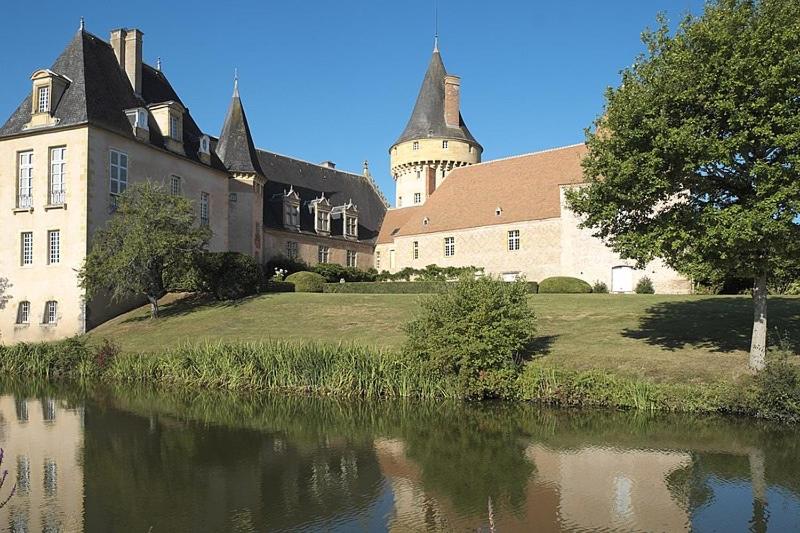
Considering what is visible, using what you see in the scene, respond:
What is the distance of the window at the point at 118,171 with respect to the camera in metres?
29.7

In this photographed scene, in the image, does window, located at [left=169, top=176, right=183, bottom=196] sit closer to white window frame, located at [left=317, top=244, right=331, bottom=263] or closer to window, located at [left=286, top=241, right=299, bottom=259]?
window, located at [left=286, top=241, right=299, bottom=259]

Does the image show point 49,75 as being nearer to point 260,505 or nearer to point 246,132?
point 246,132

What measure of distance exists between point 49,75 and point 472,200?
22.3m

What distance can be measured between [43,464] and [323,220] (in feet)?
120

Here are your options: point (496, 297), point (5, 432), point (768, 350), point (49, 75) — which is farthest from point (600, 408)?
point (49, 75)

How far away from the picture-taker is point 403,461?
→ 427 inches

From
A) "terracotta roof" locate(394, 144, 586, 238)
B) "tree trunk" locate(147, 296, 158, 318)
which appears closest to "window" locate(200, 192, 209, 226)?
"tree trunk" locate(147, 296, 158, 318)

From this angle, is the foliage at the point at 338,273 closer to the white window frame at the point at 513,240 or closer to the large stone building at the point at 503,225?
the large stone building at the point at 503,225

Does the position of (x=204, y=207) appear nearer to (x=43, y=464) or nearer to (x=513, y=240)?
(x=513, y=240)

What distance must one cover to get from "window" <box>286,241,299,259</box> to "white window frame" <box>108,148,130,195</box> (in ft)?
45.8

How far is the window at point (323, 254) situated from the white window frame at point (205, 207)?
10.7m

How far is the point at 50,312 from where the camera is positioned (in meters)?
29.0

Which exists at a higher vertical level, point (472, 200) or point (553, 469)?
point (472, 200)

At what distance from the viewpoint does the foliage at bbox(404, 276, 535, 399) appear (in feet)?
50.6
